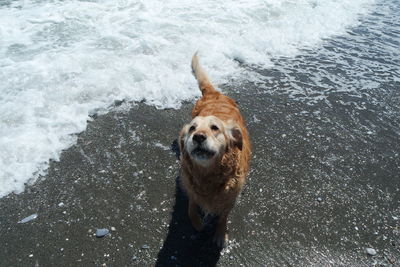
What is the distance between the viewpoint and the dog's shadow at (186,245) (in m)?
3.15

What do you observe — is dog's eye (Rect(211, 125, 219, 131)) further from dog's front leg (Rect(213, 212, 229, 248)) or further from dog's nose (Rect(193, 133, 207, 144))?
dog's front leg (Rect(213, 212, 229, 248))

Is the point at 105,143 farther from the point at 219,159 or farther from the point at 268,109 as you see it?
the point at 268,109

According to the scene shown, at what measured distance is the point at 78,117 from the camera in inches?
195

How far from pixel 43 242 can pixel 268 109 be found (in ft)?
13.0

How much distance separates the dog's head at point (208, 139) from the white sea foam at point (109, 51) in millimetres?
2272

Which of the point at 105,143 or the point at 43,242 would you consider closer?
the point at 43,242

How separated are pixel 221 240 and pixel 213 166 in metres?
0.88

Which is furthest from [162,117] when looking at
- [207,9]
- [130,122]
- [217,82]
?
[207,9]

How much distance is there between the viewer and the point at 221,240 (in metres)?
3.32

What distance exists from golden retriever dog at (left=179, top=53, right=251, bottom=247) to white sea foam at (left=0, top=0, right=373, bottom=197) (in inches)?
85.1

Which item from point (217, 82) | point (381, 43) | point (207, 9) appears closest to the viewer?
point (217, 82)

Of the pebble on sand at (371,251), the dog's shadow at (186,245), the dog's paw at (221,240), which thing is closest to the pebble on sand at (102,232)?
the dog's shadow at (186,245)

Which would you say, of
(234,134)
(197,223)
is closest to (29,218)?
(197,223)

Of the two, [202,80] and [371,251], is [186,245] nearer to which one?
[371,251]
